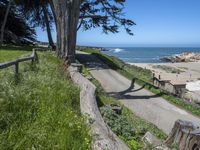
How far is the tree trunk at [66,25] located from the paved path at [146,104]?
2.78m

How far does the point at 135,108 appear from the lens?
1502cm

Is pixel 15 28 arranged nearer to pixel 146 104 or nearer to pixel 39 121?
pixel 146 104

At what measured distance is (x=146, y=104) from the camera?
52.8 ft

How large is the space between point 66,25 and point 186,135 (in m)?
16.2

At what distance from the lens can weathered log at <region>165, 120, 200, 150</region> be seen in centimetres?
589

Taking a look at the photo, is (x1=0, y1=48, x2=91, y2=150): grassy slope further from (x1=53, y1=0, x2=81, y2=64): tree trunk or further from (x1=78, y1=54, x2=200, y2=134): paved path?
(x1=53, y1=0, x2=81, y2=64): tree trunk

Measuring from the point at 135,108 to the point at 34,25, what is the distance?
3358 centimetres

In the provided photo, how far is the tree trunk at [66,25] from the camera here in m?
21.0

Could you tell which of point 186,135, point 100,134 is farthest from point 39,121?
point 186,135

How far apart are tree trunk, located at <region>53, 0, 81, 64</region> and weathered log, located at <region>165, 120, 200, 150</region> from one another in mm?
15210

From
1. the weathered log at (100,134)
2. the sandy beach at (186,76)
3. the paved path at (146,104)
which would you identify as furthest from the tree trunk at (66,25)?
the weathered log at (100,134)

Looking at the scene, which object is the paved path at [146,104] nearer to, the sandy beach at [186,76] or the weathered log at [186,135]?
the weathered log at [186,135]

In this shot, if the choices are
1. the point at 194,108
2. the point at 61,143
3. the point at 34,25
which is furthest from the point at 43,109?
the point at 34,25

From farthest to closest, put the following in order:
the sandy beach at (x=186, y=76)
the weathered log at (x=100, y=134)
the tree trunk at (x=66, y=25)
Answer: the sandy beach at (x=186, y=76)
the tree trunk at (x=66, y=25)
the weathered log at (x=100, y=134)
